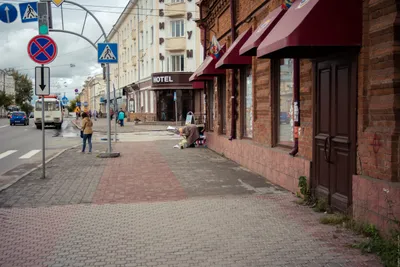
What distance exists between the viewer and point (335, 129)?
20.7 feet

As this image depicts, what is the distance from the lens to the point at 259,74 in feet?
34.2

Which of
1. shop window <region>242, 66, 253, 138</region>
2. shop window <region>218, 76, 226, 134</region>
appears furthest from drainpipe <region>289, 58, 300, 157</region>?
shop window <region>218, 76, 226, 134</region>

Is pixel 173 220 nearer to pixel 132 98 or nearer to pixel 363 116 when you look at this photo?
pixel 363 116

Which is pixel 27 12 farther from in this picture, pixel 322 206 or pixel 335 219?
pixel 335 219

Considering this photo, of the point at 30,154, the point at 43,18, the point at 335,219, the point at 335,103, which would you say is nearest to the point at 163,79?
the point at 30,154

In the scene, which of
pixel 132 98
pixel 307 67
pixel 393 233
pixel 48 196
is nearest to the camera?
pixel 393 233

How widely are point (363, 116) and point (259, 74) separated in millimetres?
5171

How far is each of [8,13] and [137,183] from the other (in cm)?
907

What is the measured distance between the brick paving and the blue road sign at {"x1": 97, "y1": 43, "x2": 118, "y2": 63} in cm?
541

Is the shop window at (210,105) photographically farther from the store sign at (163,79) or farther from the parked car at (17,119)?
the parked car at (17,119)

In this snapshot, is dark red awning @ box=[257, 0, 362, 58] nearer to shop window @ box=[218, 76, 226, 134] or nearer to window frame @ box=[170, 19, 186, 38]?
shop window @ box=[218, 76, 226, 134]

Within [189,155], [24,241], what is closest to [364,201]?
[24,241]

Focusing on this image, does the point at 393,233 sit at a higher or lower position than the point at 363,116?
lower

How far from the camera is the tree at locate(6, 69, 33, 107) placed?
125000 millimetres
